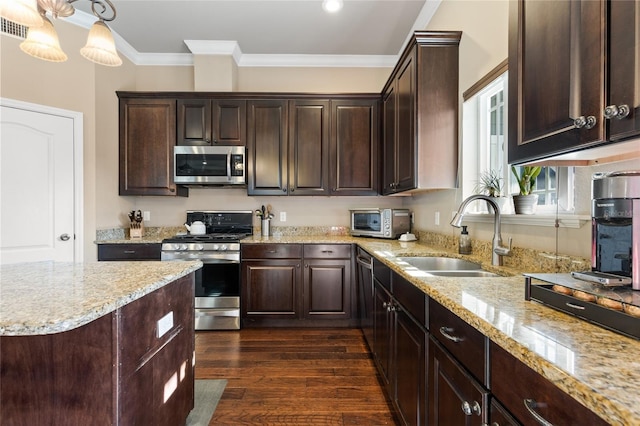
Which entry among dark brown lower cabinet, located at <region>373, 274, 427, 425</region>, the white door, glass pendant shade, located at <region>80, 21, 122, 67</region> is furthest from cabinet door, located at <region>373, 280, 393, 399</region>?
the white door

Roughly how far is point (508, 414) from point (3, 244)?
3.64 m

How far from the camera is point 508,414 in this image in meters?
0.73

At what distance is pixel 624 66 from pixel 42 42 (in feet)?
6.97

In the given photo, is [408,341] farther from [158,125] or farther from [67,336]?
[158,125]

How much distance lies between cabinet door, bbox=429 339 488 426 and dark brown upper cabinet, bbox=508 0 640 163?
741 mm

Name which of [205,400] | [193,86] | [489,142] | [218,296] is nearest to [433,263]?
[489,142]

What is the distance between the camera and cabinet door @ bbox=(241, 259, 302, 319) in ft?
10.0

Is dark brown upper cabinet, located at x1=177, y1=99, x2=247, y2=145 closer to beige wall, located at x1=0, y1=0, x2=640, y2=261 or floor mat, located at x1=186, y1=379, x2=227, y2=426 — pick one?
beige wall, located at x1=0, y1=0, x2=640, y2=261

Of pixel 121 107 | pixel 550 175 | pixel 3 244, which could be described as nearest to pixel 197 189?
pixel 121 107

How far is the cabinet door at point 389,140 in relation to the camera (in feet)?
9.17

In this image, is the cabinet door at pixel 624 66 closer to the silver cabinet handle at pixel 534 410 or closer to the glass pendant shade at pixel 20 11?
the silver cabinet handle at pixel 534 410

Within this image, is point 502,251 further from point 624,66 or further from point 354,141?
point 354,141

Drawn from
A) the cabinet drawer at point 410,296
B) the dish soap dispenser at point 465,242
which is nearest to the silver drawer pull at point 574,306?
the cabinet drawer at point 410,296

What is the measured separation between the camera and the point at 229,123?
→ 3.30m
